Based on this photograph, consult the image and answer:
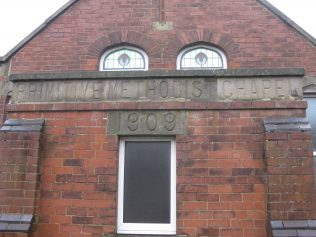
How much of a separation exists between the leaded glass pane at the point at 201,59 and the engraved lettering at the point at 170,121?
4.03 m

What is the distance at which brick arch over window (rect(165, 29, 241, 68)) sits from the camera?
8.78 m

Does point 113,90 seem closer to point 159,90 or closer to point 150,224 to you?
point 159,90

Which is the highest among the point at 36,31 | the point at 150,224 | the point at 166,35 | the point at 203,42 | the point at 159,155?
the point at 36,31

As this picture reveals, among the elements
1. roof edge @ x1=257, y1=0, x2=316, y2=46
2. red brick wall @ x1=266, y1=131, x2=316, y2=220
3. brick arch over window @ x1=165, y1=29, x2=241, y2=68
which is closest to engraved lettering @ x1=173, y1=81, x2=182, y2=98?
red brick wall @ x1=266, y1=131, x2=316, y2=220

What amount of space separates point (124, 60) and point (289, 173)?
5.55m

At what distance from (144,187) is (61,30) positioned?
550 cm

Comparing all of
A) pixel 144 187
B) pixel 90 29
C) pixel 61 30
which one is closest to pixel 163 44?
pixel 90 29

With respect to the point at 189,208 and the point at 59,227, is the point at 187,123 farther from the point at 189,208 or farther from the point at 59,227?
the point at 59,227

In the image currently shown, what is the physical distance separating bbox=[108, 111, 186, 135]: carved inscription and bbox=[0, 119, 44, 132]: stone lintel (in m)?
0.94

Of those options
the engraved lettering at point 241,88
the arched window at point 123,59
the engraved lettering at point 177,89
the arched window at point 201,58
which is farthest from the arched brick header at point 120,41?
the engraved lettering at point 241,88

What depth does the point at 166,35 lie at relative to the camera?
899 cm

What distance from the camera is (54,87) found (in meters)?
5.44

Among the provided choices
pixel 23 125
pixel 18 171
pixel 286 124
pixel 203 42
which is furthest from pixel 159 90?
pixel 203 42

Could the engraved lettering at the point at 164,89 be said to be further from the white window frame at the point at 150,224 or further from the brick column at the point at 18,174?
the brick column at the point at 18,174
